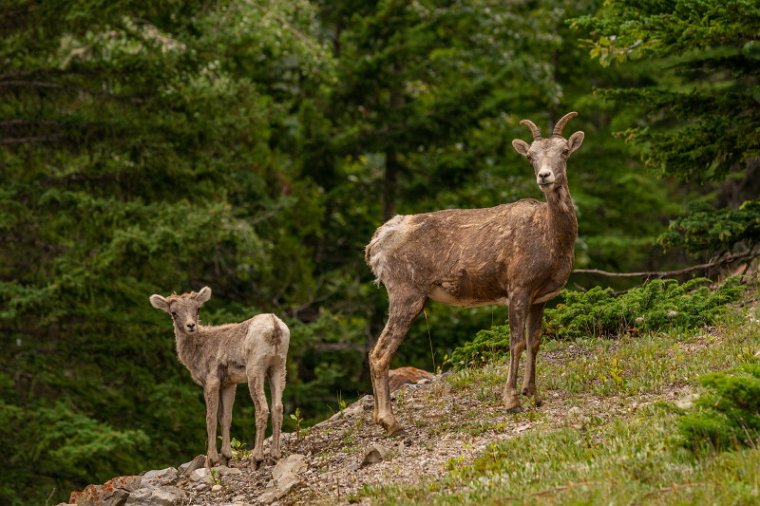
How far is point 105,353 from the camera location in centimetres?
2083

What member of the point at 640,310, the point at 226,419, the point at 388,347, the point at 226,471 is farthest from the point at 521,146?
the point at 226,471

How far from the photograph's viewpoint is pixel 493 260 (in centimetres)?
1170

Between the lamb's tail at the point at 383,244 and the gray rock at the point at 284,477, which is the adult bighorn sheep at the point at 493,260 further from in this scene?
the gray rock at the point at 284,477

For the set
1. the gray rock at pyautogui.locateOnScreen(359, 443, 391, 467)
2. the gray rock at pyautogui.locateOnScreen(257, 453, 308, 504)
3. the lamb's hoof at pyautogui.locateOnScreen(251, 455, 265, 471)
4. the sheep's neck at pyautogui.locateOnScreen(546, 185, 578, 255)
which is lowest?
the lamb's hoof at pyautogui.locateOnScreen(251, 455, 265, 471)

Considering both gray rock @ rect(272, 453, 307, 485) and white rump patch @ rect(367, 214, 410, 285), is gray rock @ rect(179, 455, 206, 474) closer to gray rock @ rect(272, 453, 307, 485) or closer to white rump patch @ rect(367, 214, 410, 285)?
gray rock @ rect(272, 453, 307, 485)

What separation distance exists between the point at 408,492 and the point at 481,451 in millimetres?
1097

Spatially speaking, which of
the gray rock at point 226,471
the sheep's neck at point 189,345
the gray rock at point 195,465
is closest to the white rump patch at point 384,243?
the sheep's neck at point 189,345

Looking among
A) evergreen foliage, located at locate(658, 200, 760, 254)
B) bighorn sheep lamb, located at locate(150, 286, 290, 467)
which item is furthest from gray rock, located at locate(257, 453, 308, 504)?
evergreen foliage, located at locate(658, 200, 760, 254)

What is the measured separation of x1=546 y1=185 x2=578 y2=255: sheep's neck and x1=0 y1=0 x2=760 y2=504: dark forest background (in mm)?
2774

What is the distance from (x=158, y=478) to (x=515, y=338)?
3915 mm

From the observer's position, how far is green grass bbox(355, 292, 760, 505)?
A: 8.10m

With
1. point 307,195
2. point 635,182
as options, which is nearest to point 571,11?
point 635,182

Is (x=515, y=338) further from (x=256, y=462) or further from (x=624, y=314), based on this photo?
(x=624, y=314)

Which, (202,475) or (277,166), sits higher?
(277,166)
